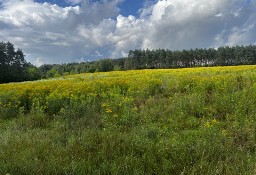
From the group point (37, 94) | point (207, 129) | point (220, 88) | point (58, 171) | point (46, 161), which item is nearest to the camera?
point (58, 171)

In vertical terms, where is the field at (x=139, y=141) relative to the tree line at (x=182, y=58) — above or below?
below

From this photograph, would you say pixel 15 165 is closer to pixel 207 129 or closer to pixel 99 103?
pixel 207 129

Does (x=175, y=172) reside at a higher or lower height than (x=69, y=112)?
lower

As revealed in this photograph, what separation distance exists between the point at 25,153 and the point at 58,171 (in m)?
1.06

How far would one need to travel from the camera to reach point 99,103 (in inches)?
371

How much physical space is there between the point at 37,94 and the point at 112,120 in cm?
527

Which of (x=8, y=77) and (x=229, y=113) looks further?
(x=8, y=77)

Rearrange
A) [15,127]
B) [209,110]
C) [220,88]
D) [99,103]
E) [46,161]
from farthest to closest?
[220,88]
[99,103]
[209,110]
[15,127]
[46,161]

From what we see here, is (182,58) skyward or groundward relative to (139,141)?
skyward

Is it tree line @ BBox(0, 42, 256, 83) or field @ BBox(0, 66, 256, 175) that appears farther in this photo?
tree line @ BBox(0, 42, 256, 83)

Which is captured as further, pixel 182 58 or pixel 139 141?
pixel 182 58

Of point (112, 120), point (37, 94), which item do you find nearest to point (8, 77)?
point (37, 94)

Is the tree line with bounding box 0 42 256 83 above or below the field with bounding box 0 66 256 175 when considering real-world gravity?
above

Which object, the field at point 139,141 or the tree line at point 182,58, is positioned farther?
the tree line at point 182,58
